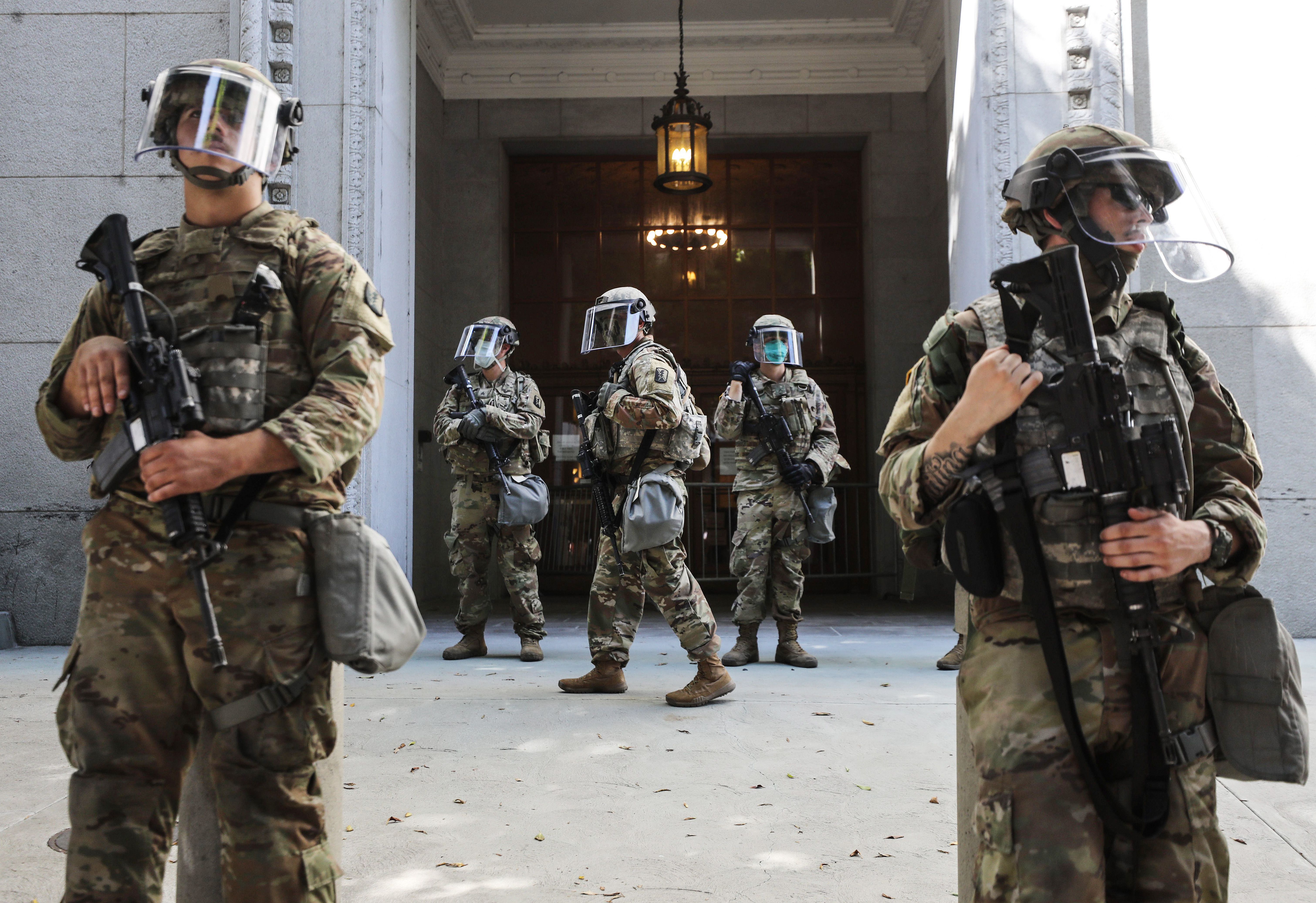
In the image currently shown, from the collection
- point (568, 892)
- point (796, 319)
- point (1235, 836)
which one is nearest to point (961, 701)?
point (568, 892)

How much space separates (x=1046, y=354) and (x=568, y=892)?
1.81m

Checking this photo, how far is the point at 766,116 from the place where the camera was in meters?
11.3

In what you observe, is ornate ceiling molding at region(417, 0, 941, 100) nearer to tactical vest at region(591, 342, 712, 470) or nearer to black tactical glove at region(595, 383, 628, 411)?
tactical vest at region(591, 342, 712, 470)

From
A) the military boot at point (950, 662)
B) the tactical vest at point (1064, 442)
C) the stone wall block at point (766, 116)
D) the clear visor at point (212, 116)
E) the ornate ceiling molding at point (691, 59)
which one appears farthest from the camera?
the stone wall block at point (766, 116)

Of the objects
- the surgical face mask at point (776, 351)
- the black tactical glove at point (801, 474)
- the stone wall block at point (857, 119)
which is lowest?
the black tactical glove at point (801, 474)

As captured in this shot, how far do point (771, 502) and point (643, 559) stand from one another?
177 centimetres

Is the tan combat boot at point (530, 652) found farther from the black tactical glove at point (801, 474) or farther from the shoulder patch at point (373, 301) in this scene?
the shoulder patch at point (373, 301)

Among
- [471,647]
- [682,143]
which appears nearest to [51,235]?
[471,647]

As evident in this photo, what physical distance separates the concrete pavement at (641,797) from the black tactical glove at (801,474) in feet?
4.40

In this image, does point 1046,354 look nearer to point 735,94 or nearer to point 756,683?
point 756,683

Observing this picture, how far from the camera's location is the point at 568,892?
2740mm

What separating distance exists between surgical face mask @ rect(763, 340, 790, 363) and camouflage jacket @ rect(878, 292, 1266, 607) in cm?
455

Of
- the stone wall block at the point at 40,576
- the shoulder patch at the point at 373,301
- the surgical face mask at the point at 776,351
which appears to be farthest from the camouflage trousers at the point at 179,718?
the stone wall block at the point at 40,576

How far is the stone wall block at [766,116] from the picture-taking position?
1127 cm
